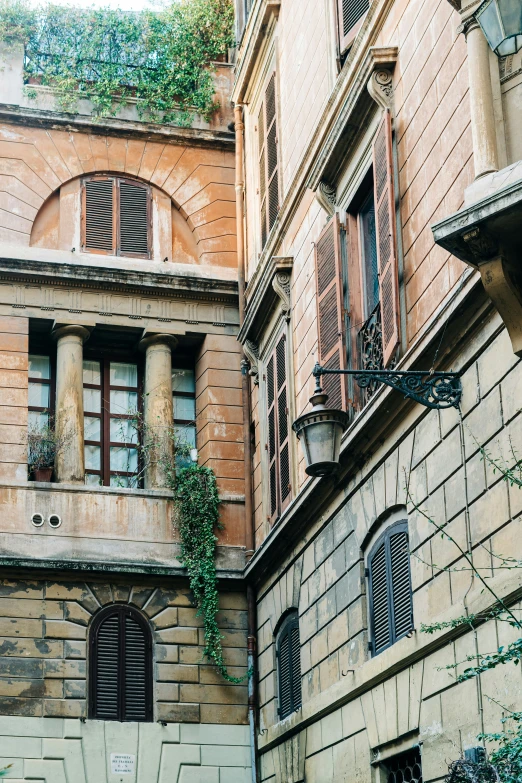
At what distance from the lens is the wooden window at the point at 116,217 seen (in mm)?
20547

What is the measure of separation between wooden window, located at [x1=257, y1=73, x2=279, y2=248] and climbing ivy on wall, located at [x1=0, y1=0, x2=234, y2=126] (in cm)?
184

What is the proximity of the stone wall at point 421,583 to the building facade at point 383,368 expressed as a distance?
26mm

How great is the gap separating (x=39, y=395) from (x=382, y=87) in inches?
309

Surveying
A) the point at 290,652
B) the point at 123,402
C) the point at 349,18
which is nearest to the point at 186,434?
the point at 123,402

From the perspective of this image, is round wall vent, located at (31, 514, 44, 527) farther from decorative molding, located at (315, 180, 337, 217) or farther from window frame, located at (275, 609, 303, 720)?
decorative molding, located at (315, 180, 337, 217)

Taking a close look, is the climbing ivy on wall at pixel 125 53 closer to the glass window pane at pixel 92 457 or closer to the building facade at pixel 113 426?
the building facade at pixel 113 426

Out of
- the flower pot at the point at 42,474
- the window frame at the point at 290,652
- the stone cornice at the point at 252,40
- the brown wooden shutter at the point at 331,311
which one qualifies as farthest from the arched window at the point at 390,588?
the stone cornice at the point at 252,40

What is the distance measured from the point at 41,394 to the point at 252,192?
4.25 m

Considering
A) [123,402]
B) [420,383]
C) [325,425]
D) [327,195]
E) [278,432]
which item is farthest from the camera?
[123,402]

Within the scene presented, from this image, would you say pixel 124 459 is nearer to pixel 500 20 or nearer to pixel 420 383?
pixel 420 383

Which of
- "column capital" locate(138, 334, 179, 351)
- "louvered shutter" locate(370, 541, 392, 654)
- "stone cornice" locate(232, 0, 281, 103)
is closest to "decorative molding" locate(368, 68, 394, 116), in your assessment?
"louvered shutter" locate(370, 541, 392, 654)

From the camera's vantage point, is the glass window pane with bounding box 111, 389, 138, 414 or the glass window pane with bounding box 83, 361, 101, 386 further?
the glass window pane with bounding box 83, 361, 101, 386

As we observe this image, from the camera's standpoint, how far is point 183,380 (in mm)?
20578

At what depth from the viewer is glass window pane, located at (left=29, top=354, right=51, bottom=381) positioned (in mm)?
19884
